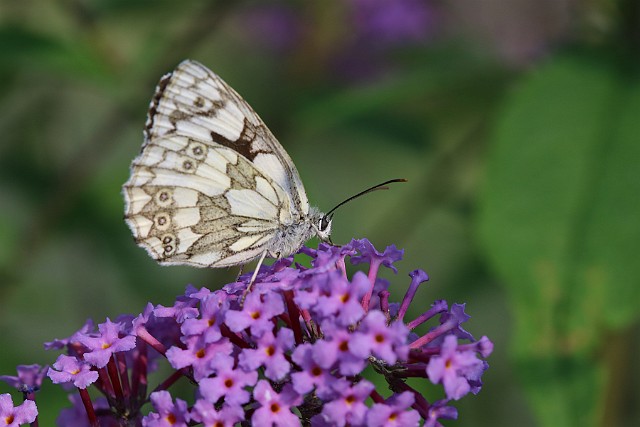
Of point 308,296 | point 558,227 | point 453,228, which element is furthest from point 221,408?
point 453,228

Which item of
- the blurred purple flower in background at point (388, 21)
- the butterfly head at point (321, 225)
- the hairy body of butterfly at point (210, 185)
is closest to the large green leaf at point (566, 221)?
the butterfly head at point (321, 225)

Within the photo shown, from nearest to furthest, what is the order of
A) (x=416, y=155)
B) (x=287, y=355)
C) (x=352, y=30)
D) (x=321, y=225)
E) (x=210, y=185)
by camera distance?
(x=287, y=355) → (x=321, y=225) → (x=210, y=185) → (x=416, y=155) → (x=352, y=30)

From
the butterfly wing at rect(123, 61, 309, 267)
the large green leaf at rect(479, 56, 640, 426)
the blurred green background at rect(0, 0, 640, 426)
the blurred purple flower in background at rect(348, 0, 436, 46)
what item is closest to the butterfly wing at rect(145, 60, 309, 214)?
the butterfly wing at rect(123, 61, 309, 267)

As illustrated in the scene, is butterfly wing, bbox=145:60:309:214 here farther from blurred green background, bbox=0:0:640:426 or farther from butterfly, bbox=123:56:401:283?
blurred green background, bbox=0:0:640:426

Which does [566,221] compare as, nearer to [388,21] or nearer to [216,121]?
[216,121]

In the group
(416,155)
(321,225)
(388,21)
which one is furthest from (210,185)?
(388,21)

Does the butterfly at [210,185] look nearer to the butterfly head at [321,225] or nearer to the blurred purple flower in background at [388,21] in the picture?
the butterfly head at [321,225]
